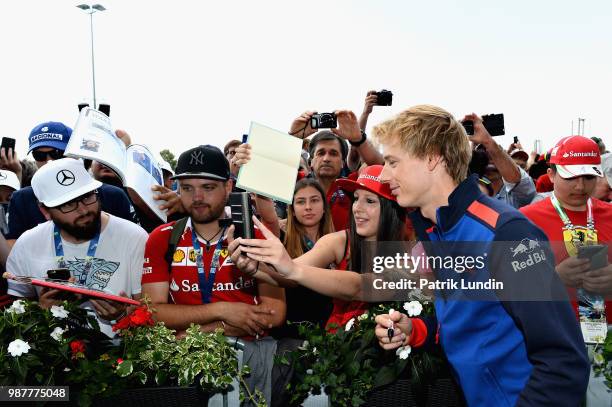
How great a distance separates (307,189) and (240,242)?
7.75 feet

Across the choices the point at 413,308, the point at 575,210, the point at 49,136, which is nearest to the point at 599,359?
the point at 575,210

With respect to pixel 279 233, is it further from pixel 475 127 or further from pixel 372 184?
pixel 475 127

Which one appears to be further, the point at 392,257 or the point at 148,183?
the point at 148,183

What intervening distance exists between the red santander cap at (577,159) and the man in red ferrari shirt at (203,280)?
2.44m

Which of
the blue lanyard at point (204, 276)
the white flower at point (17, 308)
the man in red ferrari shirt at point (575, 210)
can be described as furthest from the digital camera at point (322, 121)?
the white flower at point (17, 308)

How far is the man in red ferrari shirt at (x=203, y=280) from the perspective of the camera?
401 centimetres

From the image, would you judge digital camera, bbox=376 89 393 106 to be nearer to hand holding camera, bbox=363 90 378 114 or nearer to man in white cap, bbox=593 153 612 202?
hand holding camera, bbox=363 90 378 114

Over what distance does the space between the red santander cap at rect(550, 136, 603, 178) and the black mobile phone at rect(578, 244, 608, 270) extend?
2.50 ft

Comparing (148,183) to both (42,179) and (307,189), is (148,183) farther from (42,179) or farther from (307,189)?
(307,189)

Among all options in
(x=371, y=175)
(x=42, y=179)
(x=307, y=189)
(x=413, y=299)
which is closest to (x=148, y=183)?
(x=42, y=179)

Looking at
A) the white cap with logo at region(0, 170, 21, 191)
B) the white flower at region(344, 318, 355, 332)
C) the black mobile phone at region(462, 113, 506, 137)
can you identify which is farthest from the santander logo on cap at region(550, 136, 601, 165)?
the white cap with logo at region(0, 170, 21, 191)

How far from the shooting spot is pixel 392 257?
3.91 metres

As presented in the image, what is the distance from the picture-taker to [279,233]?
5.24 meters

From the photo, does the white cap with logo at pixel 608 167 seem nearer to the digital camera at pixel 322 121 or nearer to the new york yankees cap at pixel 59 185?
the digital camera at pixel 322 121
